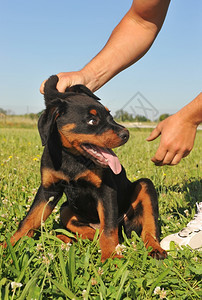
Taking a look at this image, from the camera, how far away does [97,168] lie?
2.56 metres

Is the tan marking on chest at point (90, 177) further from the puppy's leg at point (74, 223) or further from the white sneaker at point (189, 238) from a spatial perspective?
the white sneaker at point (189, 238)

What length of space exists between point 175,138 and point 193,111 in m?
0.25

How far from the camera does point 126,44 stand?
10.8ft

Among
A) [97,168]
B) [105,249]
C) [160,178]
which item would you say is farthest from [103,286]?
[160,178]

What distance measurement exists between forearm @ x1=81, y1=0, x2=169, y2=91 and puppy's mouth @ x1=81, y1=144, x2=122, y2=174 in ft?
2.61

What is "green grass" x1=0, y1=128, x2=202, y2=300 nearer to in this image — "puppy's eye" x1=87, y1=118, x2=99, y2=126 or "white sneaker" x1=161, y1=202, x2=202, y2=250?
"white sneaker" x1=161, y1=202, x2=202, y2=250

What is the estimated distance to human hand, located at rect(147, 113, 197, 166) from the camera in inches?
106

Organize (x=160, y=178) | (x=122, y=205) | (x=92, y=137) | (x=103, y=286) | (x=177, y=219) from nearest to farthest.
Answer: (x=103, y=286)
(x=92, y=137)
(x=122, y=205)
(x=177, y=219)
(x=160, y=178)

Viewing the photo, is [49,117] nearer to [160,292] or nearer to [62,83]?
[62,83]

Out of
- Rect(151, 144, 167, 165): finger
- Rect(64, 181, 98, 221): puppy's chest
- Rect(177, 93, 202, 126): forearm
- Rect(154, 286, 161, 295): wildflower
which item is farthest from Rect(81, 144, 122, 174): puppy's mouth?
Rect(154, 286, 161, 295): wildflower

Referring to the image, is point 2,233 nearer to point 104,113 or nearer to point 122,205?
point 122,205

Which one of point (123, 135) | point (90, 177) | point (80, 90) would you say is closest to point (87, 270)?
point (90, 177)

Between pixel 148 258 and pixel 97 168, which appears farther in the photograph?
pixel 97 168

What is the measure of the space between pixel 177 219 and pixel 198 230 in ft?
2.35
